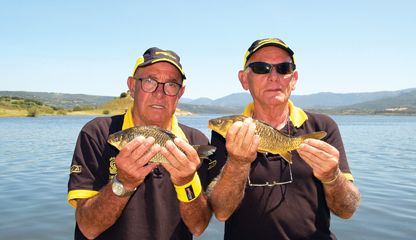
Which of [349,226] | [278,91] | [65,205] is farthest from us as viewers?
[65,205]

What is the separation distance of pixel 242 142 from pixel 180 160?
66 cm

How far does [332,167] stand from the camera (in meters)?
3.57

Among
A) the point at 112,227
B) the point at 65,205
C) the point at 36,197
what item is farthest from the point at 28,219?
the point at 112,227

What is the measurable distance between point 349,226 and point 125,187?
8.40m

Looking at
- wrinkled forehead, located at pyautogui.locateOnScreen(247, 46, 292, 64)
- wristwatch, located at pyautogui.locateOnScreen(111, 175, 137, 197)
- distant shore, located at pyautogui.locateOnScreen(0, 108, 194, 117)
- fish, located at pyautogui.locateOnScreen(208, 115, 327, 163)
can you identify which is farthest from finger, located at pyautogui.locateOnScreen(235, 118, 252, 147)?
distant shore, located at pyautogui.locateOnScreen(0, 108, 194, 117)

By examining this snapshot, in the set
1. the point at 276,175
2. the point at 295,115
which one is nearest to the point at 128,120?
the point at 276,175

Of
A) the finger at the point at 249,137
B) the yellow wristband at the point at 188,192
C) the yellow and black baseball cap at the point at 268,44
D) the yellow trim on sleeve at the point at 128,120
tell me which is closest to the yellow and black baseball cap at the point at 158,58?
the yellow trim on sleeve at the point at 128,120

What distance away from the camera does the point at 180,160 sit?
350 centimetres

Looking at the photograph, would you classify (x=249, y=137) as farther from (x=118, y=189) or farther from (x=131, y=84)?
(x=131, y=84)

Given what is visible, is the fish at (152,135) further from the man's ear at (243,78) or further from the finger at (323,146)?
the man's ear at (243,78)

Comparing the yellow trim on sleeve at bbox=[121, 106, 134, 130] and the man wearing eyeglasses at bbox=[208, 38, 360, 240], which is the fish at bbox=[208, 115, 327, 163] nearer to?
the man wearing eyeglasses at bbox=[208, 38, 360, 240]

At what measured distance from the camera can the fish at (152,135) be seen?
11.7ft

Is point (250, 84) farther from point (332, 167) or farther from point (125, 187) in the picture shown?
point (125, 187)

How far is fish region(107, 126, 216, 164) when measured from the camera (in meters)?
3.56
